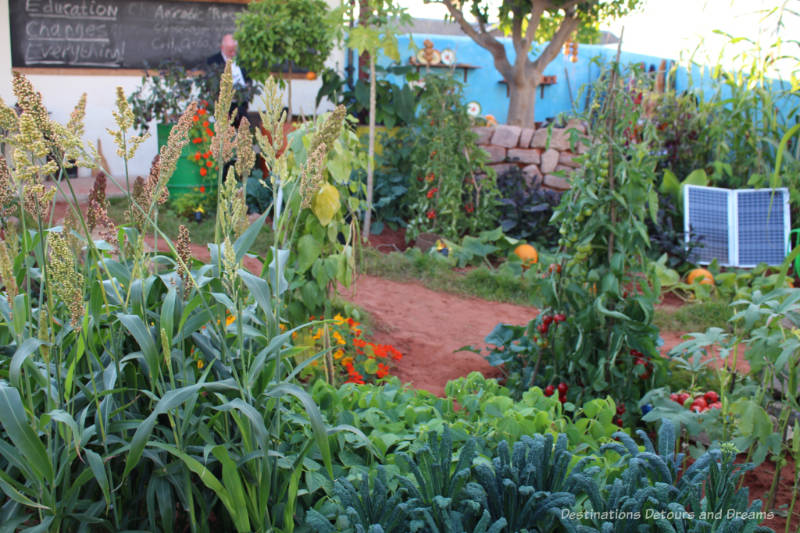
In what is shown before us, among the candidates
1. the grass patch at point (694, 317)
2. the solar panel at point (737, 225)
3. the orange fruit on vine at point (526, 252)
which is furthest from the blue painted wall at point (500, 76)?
the grass patch at point (694, 317)

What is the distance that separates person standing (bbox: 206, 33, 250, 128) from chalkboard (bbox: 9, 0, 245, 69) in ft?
0.76

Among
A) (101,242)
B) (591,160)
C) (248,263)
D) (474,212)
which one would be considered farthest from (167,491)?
(474,212)

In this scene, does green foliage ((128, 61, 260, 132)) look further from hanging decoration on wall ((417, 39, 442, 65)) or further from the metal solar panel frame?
the metal solar panel frame

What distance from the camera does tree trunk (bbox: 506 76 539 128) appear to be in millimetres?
9781

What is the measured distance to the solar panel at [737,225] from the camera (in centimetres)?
627

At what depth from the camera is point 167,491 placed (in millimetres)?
1528

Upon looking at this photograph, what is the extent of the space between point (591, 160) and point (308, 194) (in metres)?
1.86

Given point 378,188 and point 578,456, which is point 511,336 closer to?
point 578,456

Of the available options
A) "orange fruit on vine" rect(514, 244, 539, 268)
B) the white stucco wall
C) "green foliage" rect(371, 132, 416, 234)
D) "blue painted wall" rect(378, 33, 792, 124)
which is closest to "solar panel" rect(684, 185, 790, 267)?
"orange fruit on vine" rect(514, 244, 539, 268)

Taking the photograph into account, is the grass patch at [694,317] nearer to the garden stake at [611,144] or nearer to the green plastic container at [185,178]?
the garden stake at [611,144]

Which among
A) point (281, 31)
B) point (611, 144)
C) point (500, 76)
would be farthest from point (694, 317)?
point (500, 76)

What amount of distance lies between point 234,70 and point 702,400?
20.5 feet

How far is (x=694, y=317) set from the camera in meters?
5.02

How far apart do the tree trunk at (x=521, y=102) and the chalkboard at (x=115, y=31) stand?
3.84 m
